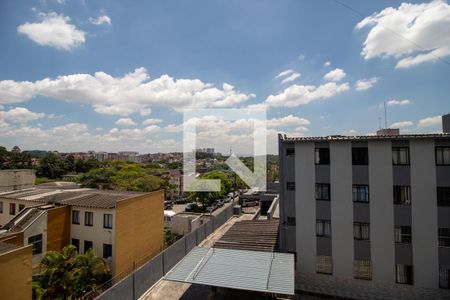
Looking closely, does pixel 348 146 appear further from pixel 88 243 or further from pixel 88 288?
pixel 88 243

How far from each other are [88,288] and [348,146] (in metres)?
14.3

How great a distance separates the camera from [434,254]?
39.4 feet

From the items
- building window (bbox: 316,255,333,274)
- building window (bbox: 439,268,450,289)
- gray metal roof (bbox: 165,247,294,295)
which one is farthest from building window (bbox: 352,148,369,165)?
building window (bbox: 439,268,450,289)

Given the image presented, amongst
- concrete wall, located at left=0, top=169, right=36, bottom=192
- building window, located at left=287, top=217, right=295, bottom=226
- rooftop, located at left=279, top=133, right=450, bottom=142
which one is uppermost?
rooftop, located at left=279, top=133, right=450, bottom=142

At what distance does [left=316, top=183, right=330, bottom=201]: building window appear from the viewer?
13.4 metres

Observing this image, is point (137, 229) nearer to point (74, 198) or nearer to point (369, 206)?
point (74, 198)

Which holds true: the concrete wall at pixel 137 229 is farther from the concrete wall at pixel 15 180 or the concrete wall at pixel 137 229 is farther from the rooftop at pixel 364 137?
the concrete wall at pixel 15 180

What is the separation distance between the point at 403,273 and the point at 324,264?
11.3ft

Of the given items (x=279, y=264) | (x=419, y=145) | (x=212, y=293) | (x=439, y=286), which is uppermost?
(x=419, y=145)

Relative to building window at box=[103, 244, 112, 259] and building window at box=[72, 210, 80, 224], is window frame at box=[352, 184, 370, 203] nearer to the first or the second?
building window at box=[103, 244, 112, 259]

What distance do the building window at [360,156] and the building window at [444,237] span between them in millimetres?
4233

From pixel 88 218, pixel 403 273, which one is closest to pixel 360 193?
pixel 403 273

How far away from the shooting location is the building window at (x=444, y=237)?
11.9m

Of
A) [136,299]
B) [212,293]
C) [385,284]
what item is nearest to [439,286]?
[385,284]
